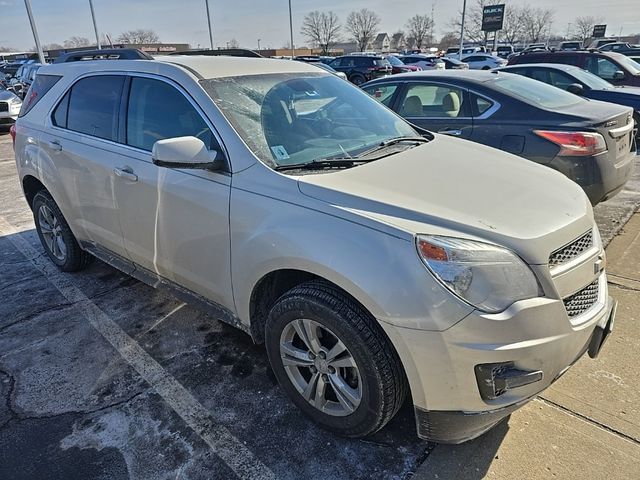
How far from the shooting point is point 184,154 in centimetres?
240

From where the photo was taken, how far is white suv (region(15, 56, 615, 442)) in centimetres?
186

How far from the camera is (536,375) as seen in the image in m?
1.90

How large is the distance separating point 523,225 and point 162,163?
1.80m

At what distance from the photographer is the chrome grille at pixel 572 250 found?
1.99 metres

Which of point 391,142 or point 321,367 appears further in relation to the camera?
point 391,142

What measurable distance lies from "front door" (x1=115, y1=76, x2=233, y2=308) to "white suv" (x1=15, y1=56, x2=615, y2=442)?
12 millimetres

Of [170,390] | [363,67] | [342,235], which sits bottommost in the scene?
[170,390]

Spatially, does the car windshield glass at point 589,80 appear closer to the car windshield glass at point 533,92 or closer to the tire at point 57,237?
the car windshield glass at point 533,92

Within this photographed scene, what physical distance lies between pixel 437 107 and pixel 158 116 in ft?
11.6

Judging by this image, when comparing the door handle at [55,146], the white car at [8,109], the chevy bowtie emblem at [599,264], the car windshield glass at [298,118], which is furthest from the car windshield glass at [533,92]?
the white car at [8,109]

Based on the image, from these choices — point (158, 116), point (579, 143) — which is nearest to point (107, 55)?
point (158, 116)

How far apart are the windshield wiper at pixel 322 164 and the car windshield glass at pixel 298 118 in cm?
4

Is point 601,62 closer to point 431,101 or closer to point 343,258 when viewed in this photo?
point 431,101

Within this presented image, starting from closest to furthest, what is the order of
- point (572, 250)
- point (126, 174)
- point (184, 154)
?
1. point (572, 250)
2. point (184, 154)
3. point (126, 174)
